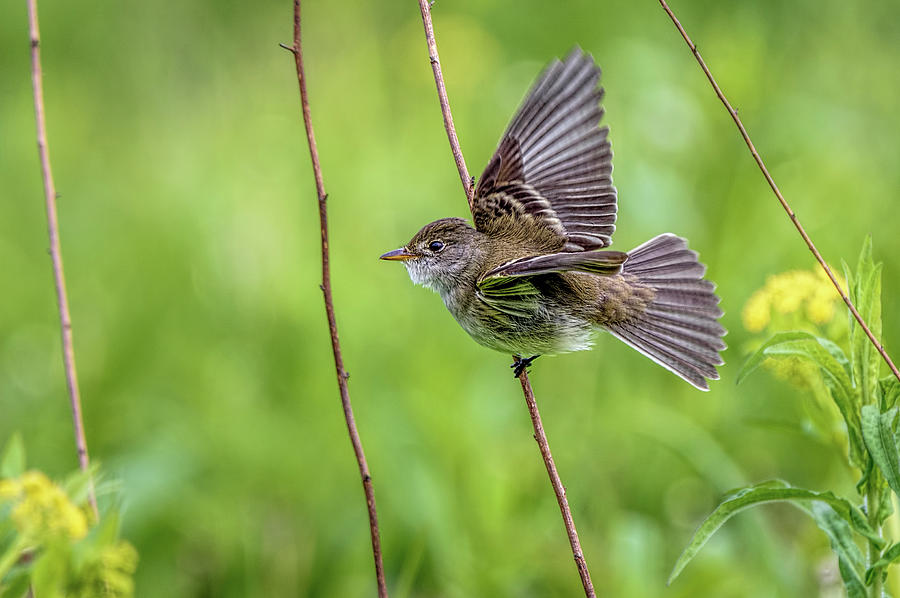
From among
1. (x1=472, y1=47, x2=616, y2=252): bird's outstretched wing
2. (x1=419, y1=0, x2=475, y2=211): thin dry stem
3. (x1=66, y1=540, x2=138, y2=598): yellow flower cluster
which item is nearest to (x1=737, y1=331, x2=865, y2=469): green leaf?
(x1=472, y1=47, x2=616, y2=252): bird's outstretched wing

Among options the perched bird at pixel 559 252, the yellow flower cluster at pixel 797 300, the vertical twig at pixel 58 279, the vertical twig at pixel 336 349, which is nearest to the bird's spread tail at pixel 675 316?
the perched bird at pixel 559 252

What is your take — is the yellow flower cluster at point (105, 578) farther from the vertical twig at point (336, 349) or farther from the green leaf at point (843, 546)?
the green leaf at point (843, 546)

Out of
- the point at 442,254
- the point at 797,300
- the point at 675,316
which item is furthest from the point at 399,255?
the point at 797,300

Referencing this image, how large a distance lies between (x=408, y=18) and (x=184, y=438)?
18.3 ft

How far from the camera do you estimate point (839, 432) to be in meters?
3.01

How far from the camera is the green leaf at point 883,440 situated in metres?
2.28

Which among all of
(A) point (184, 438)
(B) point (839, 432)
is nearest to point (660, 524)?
(B) point (839, 432)

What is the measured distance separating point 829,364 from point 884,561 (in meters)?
0.48

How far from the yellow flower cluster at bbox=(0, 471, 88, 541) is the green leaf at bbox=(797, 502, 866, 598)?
5.34 ft

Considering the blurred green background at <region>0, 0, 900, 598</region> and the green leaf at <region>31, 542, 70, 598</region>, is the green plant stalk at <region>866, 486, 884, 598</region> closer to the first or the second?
the blurred green background at <region>0, 0, 900, 598</region>

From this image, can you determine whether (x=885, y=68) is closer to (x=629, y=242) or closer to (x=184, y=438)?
(x=629, y=242)

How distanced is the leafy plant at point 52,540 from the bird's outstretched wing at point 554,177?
1.44 m

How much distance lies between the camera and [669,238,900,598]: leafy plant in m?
2.29

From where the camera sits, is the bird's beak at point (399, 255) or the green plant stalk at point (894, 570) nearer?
the green plant stalk at point (894, 570)
